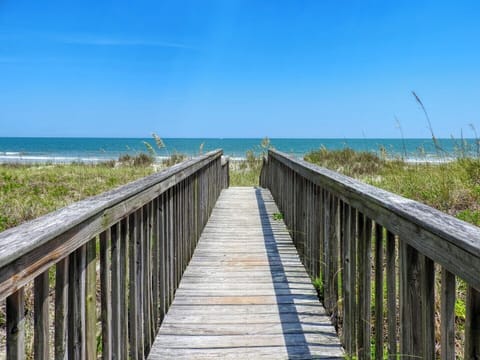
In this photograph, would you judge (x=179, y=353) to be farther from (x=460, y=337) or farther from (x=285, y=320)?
(x=460, y=337)

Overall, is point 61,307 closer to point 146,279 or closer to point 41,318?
point 41,318

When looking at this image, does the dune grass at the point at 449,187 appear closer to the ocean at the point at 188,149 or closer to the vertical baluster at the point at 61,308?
the ocean at the point at 188,149

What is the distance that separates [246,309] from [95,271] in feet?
5.24

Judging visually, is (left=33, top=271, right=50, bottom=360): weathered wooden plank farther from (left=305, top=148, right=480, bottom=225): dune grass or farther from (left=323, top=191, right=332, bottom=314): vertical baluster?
(left=305, top=148, right=480, bottom=225): dune grass

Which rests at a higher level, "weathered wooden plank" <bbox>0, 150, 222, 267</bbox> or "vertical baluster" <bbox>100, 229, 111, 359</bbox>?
"weathered wooden plank" <bbox>0, 150, 222, 267</bbox>

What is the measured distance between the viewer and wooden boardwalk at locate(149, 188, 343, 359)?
2.37m

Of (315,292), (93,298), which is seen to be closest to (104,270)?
(93,298)

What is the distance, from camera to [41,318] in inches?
45.9

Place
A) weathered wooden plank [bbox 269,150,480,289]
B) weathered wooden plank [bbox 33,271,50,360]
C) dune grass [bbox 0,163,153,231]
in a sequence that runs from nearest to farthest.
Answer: weathered wooden plank [bbox 269,150,480,289] → weathered wooden plank [bbox 33,271,50,360] → dune grass [bbox 0,163,153,231]

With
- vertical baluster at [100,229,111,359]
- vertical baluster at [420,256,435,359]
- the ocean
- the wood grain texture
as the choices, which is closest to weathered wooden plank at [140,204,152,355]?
the wood grain texture

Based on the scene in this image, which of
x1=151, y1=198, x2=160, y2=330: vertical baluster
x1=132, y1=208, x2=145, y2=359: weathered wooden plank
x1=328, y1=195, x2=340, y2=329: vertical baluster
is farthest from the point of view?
x1=328, y1=195, x2=340, y2=329: vertical baluster

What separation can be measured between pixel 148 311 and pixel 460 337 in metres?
2.05

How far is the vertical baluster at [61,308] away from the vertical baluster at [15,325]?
0.26 meters

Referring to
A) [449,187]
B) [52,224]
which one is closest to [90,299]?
[52,224]
